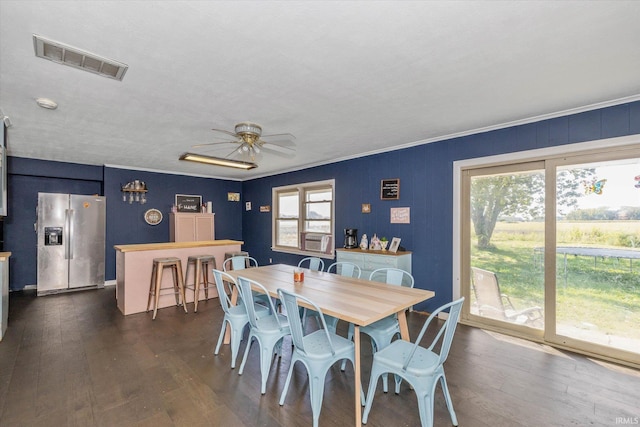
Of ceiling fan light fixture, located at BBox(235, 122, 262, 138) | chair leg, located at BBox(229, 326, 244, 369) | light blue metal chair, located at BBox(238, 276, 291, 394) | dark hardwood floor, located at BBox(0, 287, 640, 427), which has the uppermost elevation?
ceiling fan light fixture, located at BBox(235, 122, 262, 138)

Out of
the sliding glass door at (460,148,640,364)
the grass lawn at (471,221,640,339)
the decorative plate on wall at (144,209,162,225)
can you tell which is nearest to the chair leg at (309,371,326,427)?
the sliding glass door at (460,148,640,364)

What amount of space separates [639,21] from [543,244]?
87.7 inches

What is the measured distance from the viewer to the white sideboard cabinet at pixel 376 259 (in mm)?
3950

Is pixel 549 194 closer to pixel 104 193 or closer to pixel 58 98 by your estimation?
pixel 58 98

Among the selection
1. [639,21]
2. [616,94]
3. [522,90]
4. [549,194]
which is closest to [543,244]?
[549,194]

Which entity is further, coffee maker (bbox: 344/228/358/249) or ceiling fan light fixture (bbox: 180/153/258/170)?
coffee maker (bbox: 344/228/358/249)

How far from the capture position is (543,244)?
3.17 meters

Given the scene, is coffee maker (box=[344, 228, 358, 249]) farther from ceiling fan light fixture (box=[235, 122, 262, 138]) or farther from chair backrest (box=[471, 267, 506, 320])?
ceiling fan light fixture (box=[235, 122, 262, 138])

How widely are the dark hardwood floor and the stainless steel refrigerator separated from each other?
201 centimetres

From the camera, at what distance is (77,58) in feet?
6.35

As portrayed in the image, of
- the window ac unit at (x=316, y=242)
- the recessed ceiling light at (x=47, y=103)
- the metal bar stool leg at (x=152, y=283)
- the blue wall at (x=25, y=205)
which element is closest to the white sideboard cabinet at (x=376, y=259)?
the window ac unit at (x=316, y=242)

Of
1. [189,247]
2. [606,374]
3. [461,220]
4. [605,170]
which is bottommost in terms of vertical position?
[606,374]

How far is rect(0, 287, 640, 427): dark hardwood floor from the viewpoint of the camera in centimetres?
194

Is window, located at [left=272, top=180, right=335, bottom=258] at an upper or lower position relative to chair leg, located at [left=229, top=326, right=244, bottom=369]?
upper
